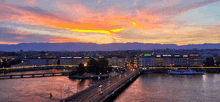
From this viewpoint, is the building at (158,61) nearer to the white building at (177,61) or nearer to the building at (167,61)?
the building at (167,61)

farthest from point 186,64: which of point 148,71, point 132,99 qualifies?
point 132,99

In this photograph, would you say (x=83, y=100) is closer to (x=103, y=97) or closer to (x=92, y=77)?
(x=103, y=97)

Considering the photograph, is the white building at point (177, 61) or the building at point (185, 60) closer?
the building at point (185, 60)

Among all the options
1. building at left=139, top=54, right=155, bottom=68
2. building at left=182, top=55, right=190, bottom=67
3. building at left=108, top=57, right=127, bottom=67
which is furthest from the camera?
building at left=108, top=57, right=127, bottom=67

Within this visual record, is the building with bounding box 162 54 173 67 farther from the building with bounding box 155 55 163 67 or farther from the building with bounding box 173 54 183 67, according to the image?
the building with bounding box 173 54 183 67

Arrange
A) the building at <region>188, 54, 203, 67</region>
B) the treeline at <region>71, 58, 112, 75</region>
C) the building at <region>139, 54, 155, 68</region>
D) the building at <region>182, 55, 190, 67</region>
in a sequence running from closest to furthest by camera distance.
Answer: the treeline at <region>71, 58, 112, 75</region> → the building at <region>188, 54, 203, 67</region> → the building at <region>182, 55, 190, 67</region> → the building at <region>139, 54, 155, 68</region>

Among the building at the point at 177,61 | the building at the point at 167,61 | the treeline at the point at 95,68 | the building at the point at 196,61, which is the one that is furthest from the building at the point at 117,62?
the treeline at the point at 95,68

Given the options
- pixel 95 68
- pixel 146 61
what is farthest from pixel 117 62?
pixel 95 68

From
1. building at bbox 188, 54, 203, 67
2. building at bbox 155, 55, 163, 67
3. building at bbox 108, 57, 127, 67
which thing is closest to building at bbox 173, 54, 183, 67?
building at bbox 188, 54, 203, 67

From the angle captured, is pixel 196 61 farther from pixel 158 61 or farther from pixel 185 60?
pixel 158 61

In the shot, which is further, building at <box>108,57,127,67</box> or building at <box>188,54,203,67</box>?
building at <box>108,57,127,67</box>

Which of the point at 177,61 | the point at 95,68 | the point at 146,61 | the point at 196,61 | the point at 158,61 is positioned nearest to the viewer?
the point at 95,68

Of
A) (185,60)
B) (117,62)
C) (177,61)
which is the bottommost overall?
(117,62)
